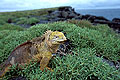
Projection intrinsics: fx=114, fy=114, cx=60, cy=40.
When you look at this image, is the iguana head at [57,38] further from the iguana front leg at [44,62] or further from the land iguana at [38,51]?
the iguana front leg at [44,62]

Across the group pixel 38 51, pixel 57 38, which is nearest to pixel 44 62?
pixel 38 51

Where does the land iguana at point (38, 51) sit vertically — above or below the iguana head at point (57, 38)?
below

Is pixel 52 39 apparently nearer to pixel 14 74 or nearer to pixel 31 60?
pixel 31 60

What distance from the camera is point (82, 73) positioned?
3094mm

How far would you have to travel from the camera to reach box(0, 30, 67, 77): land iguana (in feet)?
10.3

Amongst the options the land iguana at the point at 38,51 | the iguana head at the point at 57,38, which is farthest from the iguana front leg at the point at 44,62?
the iguana head at the point at 57,38

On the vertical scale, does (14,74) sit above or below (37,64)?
below

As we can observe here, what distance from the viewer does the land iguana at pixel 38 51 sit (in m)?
3.15

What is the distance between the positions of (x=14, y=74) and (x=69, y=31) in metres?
2.89

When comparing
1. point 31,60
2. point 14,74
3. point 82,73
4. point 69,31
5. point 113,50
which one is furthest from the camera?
point 69,31

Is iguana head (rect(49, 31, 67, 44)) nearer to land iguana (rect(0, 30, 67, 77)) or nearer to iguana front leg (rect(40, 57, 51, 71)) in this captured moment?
land iguana (rect(0, 30, 67, 77))

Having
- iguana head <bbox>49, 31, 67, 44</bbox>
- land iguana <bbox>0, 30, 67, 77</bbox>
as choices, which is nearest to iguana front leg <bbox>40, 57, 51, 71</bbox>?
land iguana <bbox>0, 30, 67, 77</bbox>

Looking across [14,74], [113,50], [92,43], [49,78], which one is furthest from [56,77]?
[113,50]

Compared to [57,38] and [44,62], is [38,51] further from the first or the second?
[57,38]
